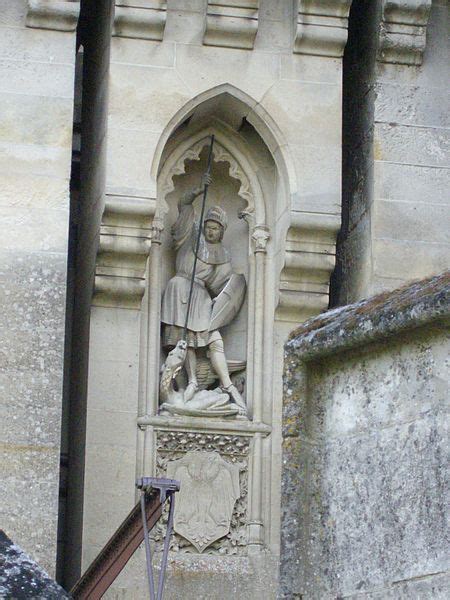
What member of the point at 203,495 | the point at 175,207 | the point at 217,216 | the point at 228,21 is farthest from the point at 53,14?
the point at 203,495

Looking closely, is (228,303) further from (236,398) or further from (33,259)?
(33,259)

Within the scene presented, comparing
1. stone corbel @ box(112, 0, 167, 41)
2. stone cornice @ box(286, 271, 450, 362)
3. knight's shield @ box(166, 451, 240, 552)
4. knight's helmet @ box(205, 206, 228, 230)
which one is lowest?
knight's shield @ box(166, 451, 240, 552)

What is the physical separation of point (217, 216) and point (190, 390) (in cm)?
112

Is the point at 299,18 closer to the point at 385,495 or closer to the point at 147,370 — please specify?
the point at 147,370

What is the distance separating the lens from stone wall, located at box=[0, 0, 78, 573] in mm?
9273

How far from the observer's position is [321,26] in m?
10.3

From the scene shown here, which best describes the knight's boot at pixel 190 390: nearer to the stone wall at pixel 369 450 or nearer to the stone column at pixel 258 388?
the stone column at pixel 258 388

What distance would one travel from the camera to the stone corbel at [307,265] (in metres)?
10.1

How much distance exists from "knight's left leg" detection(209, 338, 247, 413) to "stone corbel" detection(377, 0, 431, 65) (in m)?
2.06

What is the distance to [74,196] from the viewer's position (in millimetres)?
11531

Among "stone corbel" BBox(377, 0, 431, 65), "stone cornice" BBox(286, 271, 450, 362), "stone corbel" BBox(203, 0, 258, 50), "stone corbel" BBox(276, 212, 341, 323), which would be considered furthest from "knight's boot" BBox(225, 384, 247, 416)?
"stone cornice" BBox(286, 271, 450, 362)

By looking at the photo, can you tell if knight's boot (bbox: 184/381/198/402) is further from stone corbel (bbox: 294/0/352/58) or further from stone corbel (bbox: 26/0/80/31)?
stone corbel (bbox: 26/0/80/31)

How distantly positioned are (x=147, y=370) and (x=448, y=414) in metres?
6.01

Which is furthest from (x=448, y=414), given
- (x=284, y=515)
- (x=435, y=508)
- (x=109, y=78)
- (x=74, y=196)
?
(x=74, y=196)
